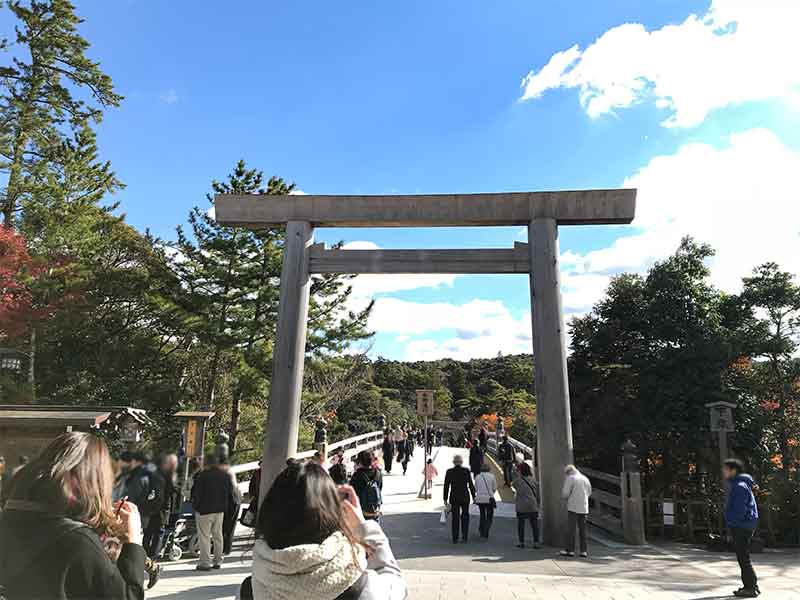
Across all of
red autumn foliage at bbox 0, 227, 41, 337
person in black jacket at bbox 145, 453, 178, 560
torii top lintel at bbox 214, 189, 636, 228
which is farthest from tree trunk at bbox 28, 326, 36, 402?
person in black jacket at bbox 145, 453, 178, 560

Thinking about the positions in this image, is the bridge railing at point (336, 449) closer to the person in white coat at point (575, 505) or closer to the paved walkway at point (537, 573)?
the paved walkway at point (537, 573)

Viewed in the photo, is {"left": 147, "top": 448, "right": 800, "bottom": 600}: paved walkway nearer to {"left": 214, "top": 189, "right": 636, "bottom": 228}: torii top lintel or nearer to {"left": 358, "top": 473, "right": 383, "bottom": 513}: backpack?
{"left": 358, "top": 473, "right": 383, "bottom": 513}: backpack

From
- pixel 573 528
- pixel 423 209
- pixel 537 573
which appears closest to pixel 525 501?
pixel 573 528

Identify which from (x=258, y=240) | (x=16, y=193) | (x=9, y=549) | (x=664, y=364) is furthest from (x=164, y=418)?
(x=9, y=549)

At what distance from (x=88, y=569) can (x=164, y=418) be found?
1724 centimetres

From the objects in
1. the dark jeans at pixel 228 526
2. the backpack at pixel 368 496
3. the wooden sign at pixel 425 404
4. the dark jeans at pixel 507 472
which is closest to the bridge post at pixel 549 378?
the backpack at pixel 368 496

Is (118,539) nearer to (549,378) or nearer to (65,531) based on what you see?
(65,531)

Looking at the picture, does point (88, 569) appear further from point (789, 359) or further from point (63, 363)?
point (63, 363)

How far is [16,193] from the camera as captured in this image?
15.7 meters

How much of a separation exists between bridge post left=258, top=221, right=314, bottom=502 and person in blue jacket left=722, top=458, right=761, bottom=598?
5901 millimetres

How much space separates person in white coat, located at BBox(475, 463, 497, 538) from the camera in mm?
8211

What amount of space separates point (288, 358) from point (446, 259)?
3032mm

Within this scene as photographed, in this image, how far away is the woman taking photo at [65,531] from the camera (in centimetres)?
150

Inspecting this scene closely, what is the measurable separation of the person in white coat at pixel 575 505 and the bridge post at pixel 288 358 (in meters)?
4.14
